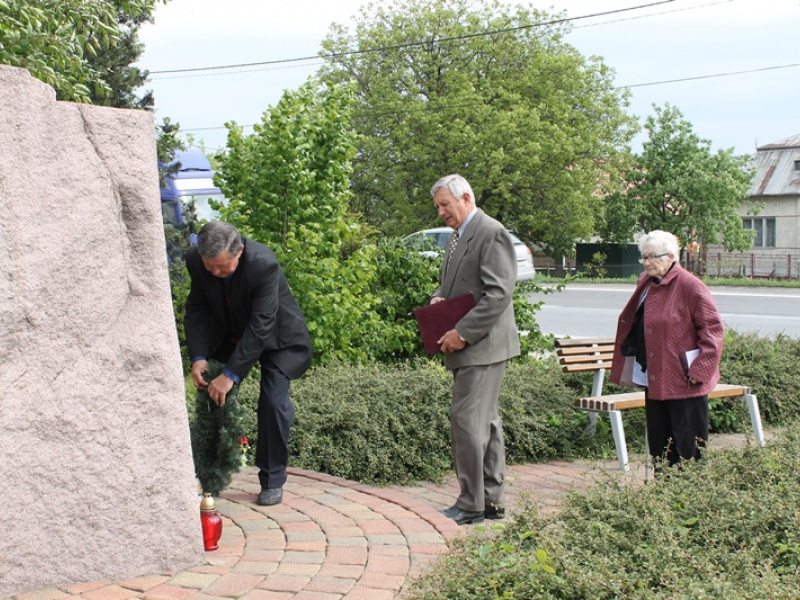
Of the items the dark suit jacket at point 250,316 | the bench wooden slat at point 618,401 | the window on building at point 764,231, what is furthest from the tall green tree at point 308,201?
the window on building at point 764,231

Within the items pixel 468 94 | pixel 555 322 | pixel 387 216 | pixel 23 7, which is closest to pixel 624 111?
pixel 468 94

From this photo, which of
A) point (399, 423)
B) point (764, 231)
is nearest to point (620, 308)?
point (399, 423)

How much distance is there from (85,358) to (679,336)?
3303 millimetres

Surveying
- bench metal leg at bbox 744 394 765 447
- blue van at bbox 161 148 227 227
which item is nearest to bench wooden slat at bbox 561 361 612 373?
bench metal leg at bbox 744 394 765 447

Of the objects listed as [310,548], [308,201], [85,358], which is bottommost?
[310,548]

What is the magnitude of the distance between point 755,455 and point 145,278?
9.80 feet

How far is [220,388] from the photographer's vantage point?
4.58m

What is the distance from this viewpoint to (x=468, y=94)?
34906 mm

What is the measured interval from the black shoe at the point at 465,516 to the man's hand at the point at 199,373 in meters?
1.45

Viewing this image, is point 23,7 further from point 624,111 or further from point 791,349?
point 624,111

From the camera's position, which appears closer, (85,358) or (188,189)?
(85,358)

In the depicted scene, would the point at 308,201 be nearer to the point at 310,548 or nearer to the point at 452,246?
the point at 452,246

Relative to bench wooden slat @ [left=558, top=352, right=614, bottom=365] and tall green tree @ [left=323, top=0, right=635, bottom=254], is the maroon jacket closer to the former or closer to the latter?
bench wooden slat @ [left=558, top=352, right=614, bottom=365]

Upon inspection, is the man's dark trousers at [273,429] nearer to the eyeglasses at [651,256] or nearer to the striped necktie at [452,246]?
the striped necktie at [452,246]
